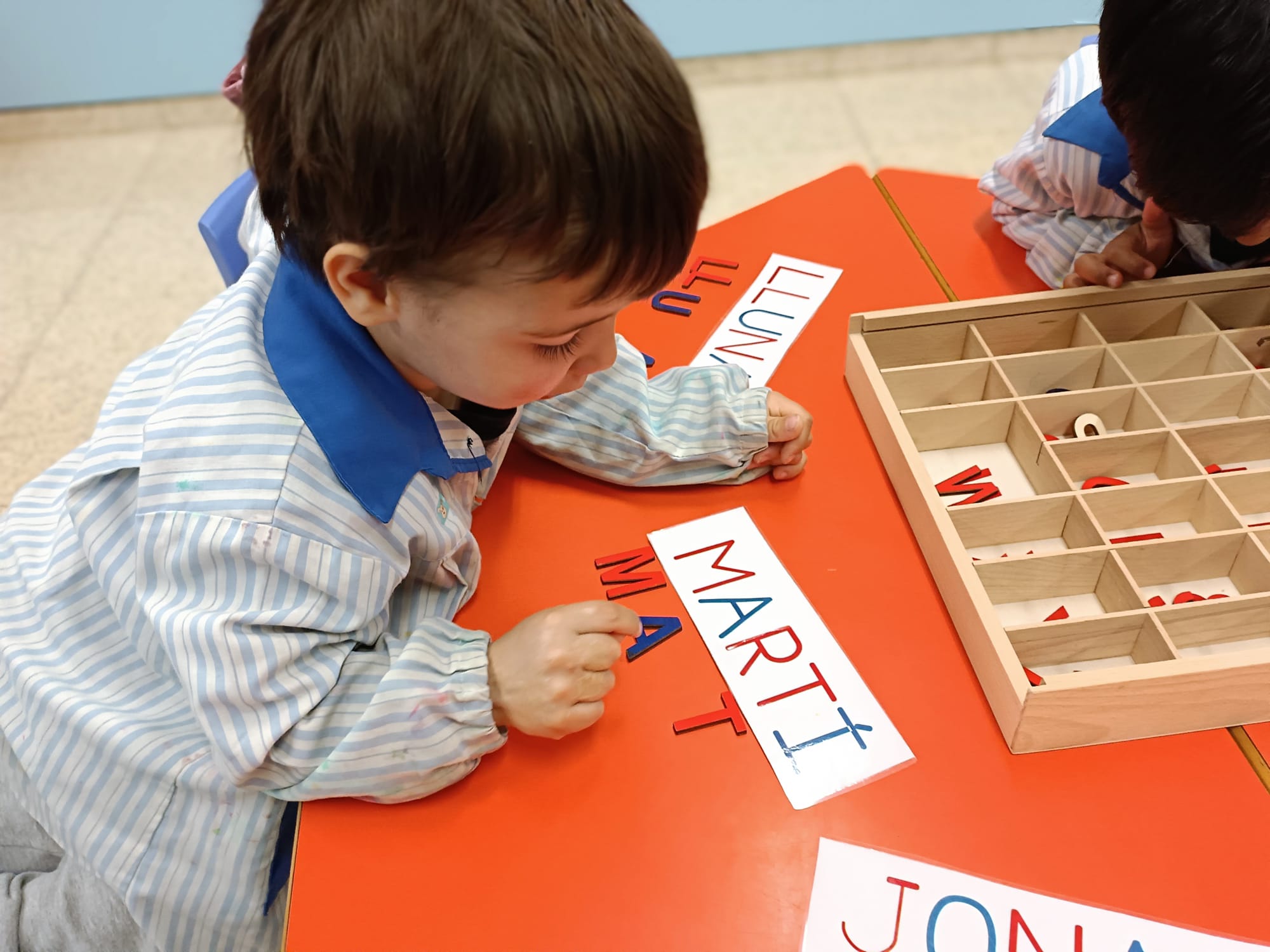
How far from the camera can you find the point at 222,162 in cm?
271

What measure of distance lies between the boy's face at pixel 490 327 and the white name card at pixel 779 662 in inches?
7.6

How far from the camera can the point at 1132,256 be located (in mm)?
927

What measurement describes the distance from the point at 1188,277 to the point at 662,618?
0.60 metres

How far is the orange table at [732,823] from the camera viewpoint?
56cm

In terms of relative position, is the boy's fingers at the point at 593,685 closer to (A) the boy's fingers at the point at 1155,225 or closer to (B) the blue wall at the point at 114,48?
(A) the boy's fingers at the point at 1155,225

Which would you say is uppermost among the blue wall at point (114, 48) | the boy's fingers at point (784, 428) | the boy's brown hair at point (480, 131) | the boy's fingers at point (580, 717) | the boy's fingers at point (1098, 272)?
the boy's brown hair at point (480, 131)

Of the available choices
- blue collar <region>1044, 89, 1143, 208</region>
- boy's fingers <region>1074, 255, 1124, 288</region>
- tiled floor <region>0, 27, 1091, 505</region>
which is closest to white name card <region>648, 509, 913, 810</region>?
boy's fingers <region>1074, 255, 1124, 288</region>

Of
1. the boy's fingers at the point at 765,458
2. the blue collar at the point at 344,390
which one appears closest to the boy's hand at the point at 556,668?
the blue collar at the point at 344,390

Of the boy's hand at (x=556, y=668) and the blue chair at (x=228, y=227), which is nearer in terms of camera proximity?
the boy's hand at (x=556, y=668)

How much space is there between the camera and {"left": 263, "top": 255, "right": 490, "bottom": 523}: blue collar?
62cm

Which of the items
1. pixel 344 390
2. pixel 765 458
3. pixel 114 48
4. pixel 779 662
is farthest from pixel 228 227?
pixel 114 48

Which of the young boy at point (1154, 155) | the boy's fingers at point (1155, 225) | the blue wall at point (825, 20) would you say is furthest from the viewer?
the blue wall at point (825, 20)

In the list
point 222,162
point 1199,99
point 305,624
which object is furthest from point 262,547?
point 222,162

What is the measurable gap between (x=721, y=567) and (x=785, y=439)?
0.42 feet
